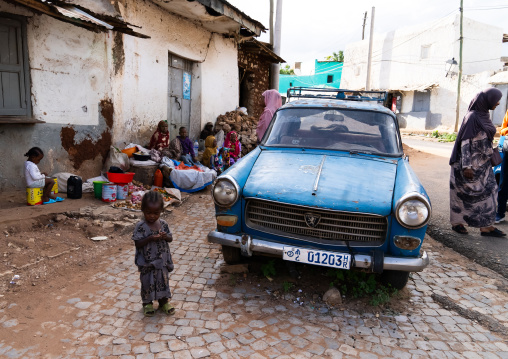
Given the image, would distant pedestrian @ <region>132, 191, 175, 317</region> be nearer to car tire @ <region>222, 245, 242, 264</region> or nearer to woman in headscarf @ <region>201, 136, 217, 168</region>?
car tire @ <region>222, 245, 242, 264</region>

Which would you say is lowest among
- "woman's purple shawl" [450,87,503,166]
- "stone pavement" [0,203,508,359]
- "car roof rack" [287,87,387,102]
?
"stone pavement" [0,203,508,359]

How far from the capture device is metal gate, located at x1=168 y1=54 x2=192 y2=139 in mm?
9102

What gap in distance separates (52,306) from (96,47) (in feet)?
16.5

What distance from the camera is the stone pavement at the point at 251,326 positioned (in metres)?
2.54

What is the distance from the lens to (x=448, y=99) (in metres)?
25.9

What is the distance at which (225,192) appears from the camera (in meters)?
3.34

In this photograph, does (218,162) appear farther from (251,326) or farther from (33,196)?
(251,326)

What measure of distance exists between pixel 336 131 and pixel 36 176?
13.6 feet

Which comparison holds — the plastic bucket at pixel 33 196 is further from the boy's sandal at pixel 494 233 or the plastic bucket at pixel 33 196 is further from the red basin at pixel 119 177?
the boy's sandal at pixel 494 233

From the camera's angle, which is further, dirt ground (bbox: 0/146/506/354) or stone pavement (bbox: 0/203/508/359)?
dirt ground (bbox: 0/146/506/354)

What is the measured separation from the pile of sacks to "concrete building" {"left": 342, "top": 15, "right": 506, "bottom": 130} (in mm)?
17203

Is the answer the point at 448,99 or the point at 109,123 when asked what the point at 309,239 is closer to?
the point at 109,123

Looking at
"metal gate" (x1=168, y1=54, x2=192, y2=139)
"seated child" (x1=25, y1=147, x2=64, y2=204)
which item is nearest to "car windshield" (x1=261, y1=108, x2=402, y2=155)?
"seated child" (x1=25, y1=147, x2=64, y2=204)

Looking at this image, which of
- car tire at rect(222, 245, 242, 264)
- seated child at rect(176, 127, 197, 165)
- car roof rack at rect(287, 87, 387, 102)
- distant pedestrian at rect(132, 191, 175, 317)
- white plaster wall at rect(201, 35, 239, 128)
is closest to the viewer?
distant pedestrian at rect(132, 191, 175, 317)
